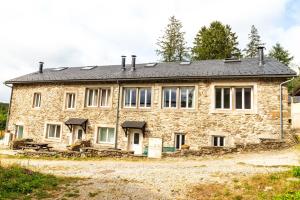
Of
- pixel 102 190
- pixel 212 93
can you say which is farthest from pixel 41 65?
pixel 102 190

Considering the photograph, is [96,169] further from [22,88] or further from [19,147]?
[22,88]

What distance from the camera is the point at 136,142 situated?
19266mm

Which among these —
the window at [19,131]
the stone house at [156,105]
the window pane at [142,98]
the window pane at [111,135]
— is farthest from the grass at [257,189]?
the window at [19,131]

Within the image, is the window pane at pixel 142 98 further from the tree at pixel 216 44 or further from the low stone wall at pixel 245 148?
the tree at pixel 216 44

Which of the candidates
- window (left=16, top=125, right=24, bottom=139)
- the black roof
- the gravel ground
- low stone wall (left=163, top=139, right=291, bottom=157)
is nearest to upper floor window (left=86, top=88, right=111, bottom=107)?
the black roof

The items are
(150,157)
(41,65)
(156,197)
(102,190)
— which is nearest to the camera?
(156,197)

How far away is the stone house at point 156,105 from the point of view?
16453mm

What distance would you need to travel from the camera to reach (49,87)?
23000mm

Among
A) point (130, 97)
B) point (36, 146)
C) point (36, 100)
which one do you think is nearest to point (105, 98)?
point (130, 97)

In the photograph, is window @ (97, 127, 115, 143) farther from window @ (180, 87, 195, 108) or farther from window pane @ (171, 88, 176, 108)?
window @ (180, 87, 195, 108)

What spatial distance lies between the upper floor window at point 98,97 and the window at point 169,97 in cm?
445

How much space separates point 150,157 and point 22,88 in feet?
49.1

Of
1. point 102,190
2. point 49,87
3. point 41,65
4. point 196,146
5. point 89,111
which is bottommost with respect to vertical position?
point 102,190

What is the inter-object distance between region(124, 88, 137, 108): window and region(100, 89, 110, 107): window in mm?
1516
